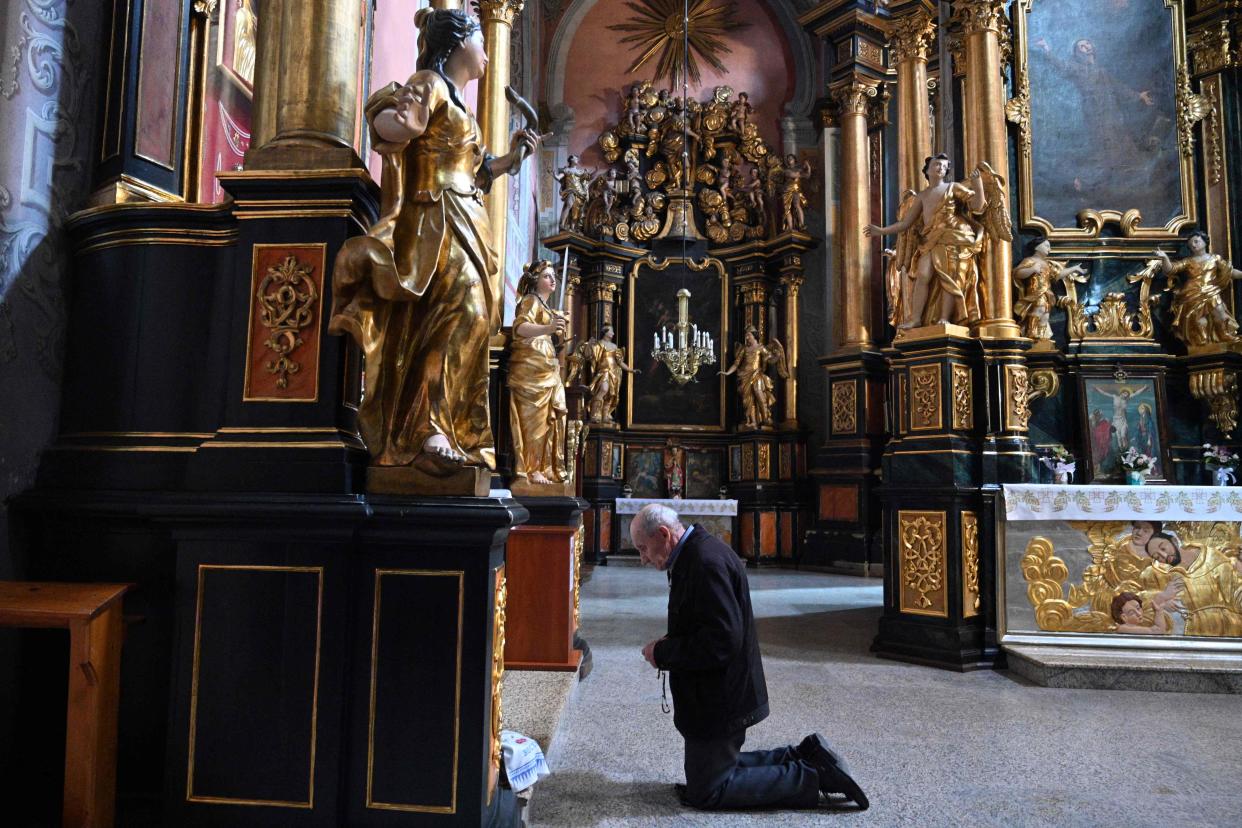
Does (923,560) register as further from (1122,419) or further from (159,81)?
(159,81)

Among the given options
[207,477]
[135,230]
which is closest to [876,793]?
[207,477]

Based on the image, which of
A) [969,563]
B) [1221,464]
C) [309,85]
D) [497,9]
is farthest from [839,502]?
[309,85]

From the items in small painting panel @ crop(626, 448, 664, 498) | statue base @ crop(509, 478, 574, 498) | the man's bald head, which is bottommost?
the man's bald head

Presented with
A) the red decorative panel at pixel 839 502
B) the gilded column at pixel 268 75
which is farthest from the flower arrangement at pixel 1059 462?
the gilded column at pixel 268 75

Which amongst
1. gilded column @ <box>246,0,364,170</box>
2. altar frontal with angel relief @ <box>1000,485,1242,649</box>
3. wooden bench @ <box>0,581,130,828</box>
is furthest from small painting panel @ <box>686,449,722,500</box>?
wooden bench @ <box>0,581,130,828</box>

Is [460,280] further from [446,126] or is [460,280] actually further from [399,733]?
[399,733]

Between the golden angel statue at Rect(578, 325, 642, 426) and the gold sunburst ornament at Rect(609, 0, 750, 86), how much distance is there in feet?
17.9

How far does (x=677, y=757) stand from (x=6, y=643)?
2606 millimetres

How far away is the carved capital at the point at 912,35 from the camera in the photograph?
9.54 meters

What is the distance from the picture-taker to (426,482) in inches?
105

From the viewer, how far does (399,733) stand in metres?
2.52

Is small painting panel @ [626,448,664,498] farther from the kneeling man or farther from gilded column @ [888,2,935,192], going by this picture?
the kneeling man

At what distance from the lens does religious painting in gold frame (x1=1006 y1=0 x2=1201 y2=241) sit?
9703 millimetres

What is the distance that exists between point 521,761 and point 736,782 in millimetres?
820
